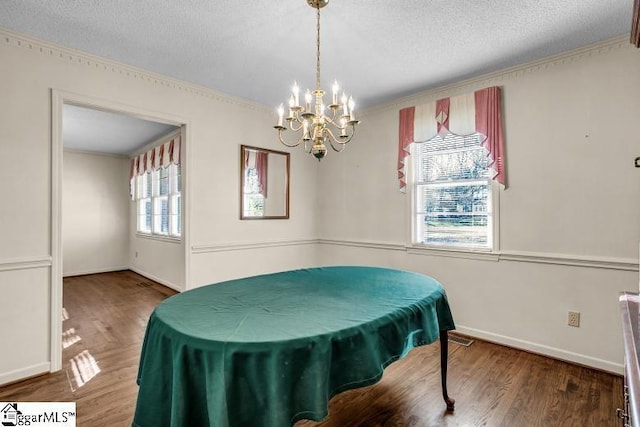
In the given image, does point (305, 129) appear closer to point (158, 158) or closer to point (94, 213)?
point (158, 158)

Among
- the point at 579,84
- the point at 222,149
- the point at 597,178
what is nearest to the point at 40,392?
the point at 222,149

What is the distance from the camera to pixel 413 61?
2.70 m

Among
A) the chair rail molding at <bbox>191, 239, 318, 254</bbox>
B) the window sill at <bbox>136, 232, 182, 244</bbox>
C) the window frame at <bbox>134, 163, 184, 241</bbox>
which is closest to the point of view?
the chair rail molding at <bbox>191, 239, 318, 254</bbox>

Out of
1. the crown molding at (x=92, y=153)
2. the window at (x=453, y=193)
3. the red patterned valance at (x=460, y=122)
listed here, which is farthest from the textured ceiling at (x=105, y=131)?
the window at (x=453, y=193)

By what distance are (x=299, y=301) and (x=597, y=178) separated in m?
2.48

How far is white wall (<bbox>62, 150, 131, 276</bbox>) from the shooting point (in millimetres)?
6023

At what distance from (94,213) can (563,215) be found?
7.42 metres

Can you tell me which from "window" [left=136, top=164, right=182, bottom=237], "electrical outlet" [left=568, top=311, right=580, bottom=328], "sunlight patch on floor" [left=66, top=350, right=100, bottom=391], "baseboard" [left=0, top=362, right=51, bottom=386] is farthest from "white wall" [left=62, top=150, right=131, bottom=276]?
"electrical outlet" [left=568, top=311, right=580, bottom=328]

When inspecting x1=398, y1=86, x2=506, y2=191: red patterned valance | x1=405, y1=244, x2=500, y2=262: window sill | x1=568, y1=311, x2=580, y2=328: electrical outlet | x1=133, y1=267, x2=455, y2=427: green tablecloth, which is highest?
x1=398, y1=86, x2=506, y2=191: red patterned valance

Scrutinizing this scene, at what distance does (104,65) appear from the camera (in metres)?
2.69

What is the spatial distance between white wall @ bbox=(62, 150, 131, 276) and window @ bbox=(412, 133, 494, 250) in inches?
238

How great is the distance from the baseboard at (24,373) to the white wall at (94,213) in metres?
4.27

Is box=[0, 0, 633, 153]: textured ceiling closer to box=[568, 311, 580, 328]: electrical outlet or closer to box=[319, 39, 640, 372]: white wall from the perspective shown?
box=[319, 39, 640, 372]: white wall

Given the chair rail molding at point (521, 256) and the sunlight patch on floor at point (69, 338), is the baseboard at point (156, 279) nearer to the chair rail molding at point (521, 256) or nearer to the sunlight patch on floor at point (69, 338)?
the sunlight patch on floor at point (69, 338)
